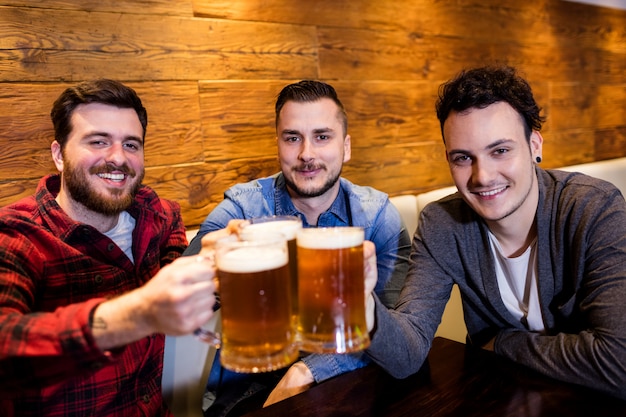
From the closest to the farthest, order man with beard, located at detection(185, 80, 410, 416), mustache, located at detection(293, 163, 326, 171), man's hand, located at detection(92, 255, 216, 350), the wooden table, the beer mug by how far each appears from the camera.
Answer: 1. man's hand, located at detection(92, 255, 216, 350)
2. the beer mug
3. the wooden table
4. man with beard, located at detection(185, 80, 410, 416)
5. mustache, located at detection(293, 163, 326, 171)

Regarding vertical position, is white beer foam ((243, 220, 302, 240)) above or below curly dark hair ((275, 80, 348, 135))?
below

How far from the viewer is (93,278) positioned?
1.47 metres

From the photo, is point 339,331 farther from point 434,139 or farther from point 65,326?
point 434,139

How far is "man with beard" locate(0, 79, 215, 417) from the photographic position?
2.82 ft

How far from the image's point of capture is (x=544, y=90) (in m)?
3.78

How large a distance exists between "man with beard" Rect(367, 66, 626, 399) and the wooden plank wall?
1.12 metres

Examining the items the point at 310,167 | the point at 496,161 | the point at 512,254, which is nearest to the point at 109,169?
the point at 310,167

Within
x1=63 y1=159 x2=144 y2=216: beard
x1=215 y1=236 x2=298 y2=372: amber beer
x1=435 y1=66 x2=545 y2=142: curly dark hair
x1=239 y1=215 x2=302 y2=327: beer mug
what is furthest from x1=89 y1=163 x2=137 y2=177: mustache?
x1=435 y1=66 x2=545 y2=142: curly dark hair

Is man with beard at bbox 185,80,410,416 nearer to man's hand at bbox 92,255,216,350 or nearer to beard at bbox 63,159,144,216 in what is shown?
beard at bbox 63,159,144,216

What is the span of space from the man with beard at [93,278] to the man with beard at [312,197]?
27cm

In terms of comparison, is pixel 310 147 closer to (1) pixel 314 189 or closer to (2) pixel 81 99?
(1) pixel 314 189

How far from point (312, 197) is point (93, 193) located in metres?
0.83

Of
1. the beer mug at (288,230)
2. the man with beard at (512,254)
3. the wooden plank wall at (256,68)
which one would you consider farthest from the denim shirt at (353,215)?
the beer mug at (288,230)

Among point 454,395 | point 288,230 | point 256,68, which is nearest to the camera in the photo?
point 288,230
